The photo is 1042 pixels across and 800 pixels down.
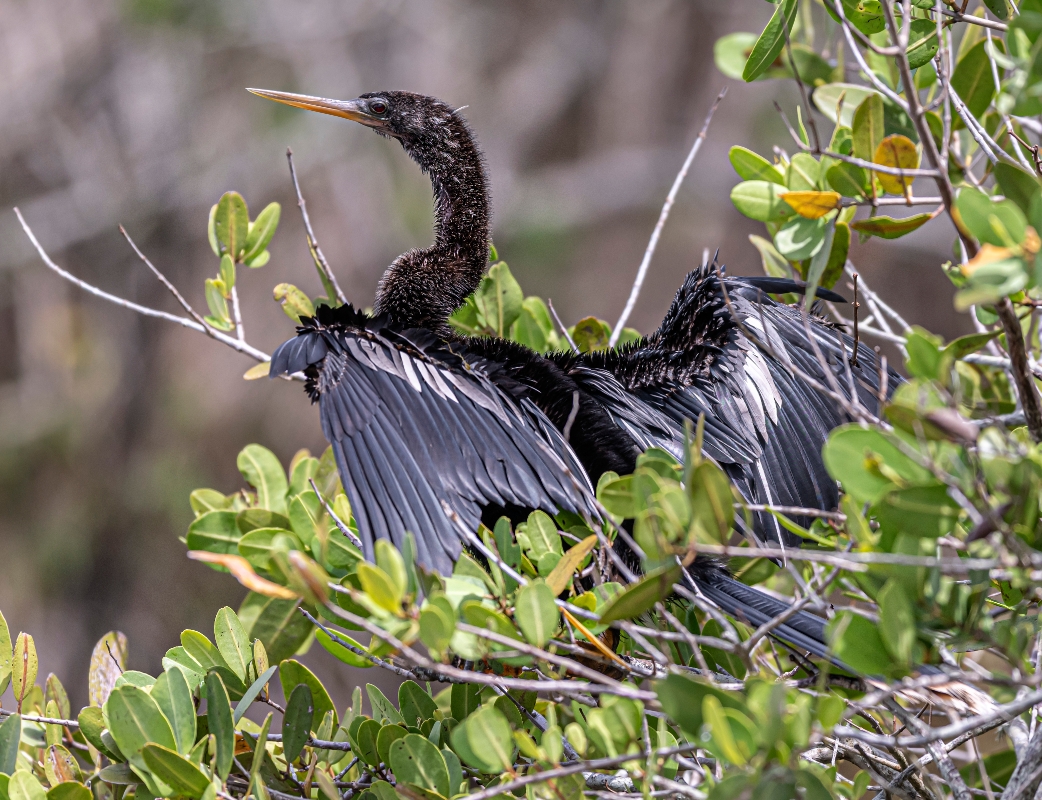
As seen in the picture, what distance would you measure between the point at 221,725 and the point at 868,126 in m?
1.31

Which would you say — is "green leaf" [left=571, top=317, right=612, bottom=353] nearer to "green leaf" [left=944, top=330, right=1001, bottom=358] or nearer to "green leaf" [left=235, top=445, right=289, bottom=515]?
"green leaf" [left=235, top=445, right=289, bottom=515]

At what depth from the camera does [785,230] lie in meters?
1.52

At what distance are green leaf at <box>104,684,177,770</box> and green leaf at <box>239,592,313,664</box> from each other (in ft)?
0.68

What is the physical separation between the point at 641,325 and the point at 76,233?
479 centimetres

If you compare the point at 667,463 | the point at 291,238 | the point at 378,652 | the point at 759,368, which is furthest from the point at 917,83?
the point at 291,238

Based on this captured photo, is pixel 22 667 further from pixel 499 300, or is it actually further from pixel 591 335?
pixel 591 335

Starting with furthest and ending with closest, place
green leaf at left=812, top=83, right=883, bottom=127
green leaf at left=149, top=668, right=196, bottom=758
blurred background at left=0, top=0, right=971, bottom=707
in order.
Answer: blurred background at left=0, top=0, right=971, bottom=707 → green leaf at left=812, top=83, right=883, bottom=127 → green leaf at left=149, top=668, right=196, bottom=758

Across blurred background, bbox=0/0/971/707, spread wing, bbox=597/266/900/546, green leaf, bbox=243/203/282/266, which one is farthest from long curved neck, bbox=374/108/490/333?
blurred background, bbox=0/0/971/707

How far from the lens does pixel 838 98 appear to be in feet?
7.04

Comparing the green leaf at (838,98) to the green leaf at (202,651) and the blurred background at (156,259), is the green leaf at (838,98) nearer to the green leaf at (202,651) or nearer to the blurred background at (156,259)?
the green leaf at (202,651)

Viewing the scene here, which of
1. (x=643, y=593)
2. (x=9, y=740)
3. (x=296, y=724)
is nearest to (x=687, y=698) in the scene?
(x=643, y=593)

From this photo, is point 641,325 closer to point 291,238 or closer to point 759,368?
point 291,238

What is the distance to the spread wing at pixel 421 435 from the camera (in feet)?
4.98

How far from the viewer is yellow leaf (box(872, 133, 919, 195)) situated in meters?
1.39
